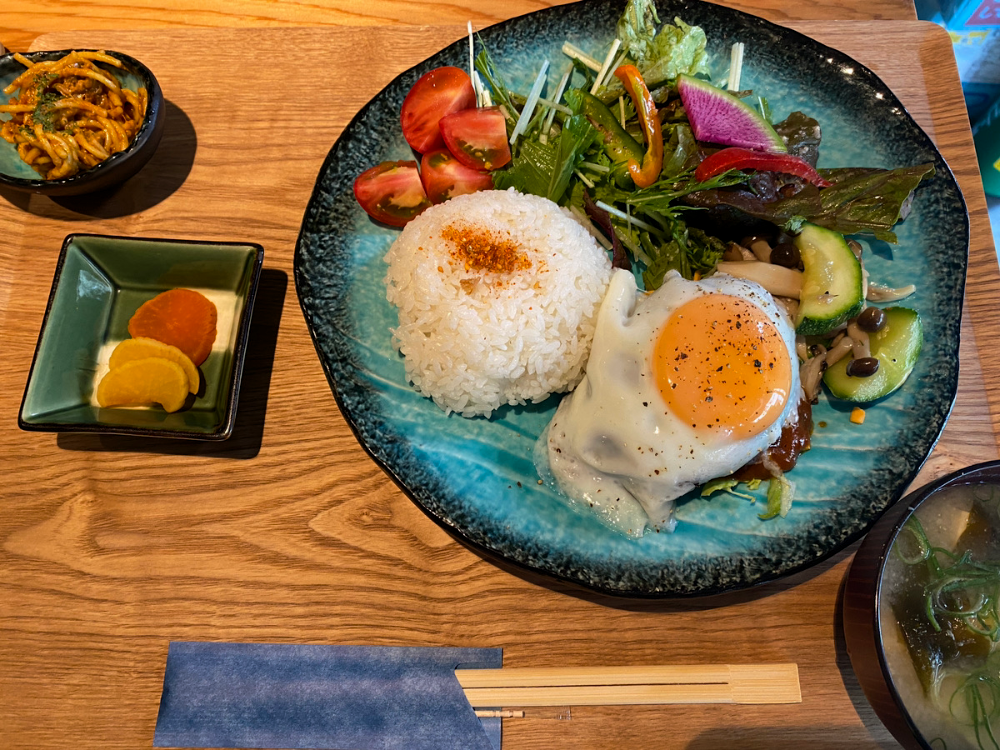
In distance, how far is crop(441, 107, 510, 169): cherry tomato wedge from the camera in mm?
2451

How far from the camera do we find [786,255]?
2266 millimetres

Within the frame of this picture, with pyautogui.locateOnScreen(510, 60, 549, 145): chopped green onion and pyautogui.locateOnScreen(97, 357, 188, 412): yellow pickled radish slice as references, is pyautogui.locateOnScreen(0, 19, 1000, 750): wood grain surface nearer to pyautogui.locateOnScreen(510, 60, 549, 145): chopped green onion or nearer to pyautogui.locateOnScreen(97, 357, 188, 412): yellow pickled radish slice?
pyautogui.locateOnScreen(97, 357, 188, 412): yellow pickled radish slice

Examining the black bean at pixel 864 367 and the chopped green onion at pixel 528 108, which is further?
the chopped green onion at pixel 528 108

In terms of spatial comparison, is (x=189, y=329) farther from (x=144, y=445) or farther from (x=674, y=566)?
(x=674, y=566)

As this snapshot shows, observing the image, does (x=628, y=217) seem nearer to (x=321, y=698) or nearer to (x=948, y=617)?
(x=948, y=617)

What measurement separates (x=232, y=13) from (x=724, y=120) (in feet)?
8.39

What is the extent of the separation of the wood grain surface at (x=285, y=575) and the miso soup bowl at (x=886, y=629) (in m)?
0.25

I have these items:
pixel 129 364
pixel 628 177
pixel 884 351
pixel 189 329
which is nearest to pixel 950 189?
Result: pixel 884 351

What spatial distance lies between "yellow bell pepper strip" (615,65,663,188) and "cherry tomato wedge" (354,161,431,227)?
0.92m

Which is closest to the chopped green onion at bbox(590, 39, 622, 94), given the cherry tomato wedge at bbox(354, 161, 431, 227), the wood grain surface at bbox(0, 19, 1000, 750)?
the cherry tomato wedge at bbox(354, 161, 431, 227)

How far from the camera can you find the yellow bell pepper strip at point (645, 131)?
7.86 ft

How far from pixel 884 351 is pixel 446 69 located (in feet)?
6.85

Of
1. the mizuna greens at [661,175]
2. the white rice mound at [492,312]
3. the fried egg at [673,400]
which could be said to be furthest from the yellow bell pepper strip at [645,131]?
the fried egg at [673,400]

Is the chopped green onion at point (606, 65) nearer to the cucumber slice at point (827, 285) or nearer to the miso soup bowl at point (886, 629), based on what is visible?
the cucumber slice at point (827, 285)
